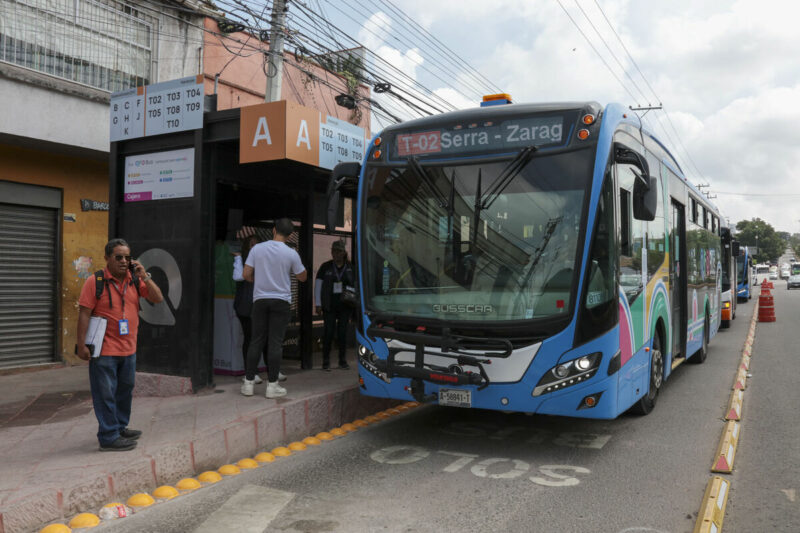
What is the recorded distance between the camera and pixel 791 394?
802 cm

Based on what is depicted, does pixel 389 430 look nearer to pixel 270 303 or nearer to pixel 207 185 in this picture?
pixel 270 303

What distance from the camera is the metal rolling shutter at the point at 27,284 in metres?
9.72

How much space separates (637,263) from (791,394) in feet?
12.5

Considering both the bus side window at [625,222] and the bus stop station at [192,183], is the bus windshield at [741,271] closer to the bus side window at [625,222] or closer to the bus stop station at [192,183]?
the bus stop station at [192,183]

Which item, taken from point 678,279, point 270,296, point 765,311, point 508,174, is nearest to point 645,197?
point 508,174

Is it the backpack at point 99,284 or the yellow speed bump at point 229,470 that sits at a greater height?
the backpack at point 99,284

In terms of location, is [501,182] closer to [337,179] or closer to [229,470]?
[337,179]

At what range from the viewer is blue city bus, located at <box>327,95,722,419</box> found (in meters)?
5.00

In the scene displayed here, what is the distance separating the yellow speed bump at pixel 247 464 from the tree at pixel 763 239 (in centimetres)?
11943

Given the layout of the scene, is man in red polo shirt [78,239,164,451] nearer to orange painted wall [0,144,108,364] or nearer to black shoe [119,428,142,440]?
black shoe [119,428,142,440]

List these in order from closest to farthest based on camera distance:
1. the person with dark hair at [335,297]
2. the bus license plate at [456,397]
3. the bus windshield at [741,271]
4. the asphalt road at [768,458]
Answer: the asphalt road at [768,458], the bus license plate at [456,397], the person with dark hair at [335,297], the bus windshield at [741,271]

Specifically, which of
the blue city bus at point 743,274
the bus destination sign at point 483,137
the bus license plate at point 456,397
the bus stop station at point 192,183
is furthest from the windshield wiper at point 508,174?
the blue city bus at point 743,274

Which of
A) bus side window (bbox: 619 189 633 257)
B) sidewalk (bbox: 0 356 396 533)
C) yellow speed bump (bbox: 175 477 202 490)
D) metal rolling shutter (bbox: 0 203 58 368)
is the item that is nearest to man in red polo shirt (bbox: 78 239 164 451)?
sidewalk (bbox: 0 356 396 533)

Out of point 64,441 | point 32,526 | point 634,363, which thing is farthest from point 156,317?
point 634,363
